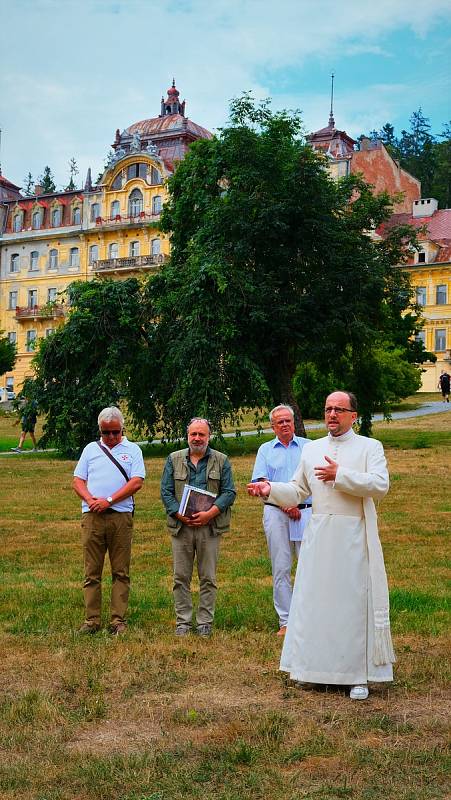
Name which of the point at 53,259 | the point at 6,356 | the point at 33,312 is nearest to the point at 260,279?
the point at 6,356

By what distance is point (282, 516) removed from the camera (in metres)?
9.35

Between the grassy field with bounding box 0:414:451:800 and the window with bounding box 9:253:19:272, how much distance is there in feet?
237

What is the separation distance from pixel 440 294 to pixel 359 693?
64.5 meters

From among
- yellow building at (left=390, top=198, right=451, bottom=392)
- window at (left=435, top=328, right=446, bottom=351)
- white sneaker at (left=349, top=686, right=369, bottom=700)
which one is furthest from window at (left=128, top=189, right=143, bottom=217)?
white sneaker at (left=349, top=686, right=369, bottom=700)

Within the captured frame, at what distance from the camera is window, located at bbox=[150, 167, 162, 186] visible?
237ft

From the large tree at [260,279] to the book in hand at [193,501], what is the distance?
634 inches

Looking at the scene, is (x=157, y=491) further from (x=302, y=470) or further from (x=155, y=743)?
(x=155, y=743)

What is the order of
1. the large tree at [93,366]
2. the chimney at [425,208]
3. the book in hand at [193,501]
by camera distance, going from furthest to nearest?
the chimney at [425,208] → the large tree at [93,366] → the book in hand at [193,501]

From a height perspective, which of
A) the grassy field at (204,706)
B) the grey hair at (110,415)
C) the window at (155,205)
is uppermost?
the window at (155,205)

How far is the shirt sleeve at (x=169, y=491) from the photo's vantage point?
9.24 m

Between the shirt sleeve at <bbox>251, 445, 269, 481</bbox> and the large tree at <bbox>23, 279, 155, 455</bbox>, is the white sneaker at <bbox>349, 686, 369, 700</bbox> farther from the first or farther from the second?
the large tree at <bbox>23, 279, 155, 455</bbox>

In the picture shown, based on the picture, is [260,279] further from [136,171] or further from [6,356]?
[136,171]

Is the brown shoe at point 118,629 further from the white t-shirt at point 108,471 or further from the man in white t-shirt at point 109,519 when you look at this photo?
the white t-shirt at point 108,471

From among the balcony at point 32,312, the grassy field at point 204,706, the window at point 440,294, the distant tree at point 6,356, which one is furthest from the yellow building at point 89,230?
the grassy field at point 204,706
